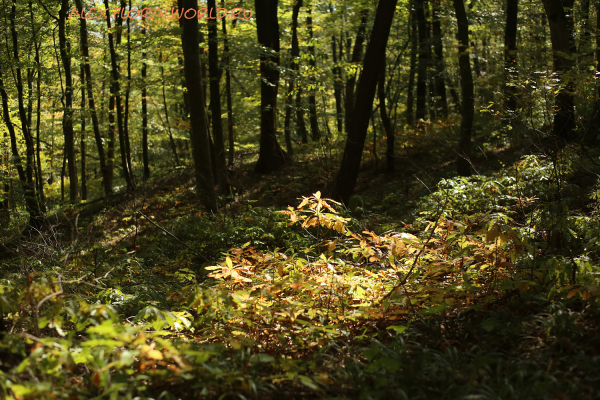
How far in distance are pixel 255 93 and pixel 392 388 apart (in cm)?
1642

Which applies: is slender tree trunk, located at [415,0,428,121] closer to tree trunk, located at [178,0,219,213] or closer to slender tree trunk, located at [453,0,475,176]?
slender tree trunk, located at [453,0,475,176]

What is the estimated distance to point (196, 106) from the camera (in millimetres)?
8477

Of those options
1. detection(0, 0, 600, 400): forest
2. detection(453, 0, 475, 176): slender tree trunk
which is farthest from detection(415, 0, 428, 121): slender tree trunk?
detection(453, 0, 475, 176): slender tree trunk

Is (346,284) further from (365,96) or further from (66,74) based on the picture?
(66,74)

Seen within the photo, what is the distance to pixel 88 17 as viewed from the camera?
14406 millimetres

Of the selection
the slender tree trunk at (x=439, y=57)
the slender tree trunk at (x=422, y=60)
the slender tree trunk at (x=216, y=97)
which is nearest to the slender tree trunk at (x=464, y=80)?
the slender tree trunk at (x=422, y=60)

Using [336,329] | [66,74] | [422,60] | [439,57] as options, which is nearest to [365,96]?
[422,60]

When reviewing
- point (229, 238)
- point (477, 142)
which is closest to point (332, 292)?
point (229, 238)

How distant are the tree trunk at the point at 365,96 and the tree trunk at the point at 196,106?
9.73ft

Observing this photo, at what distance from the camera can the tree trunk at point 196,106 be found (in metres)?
8.06

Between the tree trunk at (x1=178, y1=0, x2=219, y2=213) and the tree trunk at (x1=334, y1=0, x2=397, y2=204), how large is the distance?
297 centimetres

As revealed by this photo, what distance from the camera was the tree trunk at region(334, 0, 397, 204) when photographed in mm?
7914

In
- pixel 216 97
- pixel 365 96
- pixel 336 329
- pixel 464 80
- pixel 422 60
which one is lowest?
pixel 336 329

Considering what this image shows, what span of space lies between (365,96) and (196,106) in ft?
12.1
